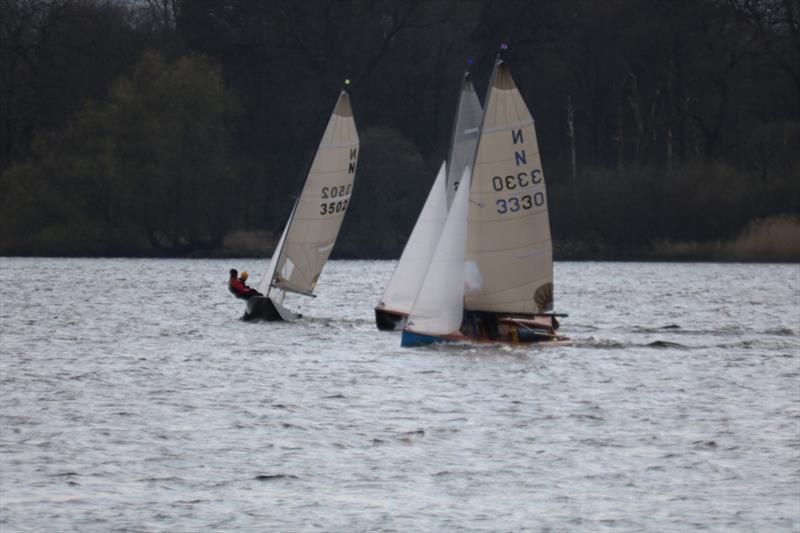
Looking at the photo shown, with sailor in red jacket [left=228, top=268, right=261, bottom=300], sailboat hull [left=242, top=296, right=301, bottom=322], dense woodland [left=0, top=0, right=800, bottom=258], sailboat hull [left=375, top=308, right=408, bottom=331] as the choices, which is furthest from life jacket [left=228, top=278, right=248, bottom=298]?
dense woodland [left=0, top=0, right=800, bottom=258]

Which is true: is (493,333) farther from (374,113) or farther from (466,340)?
(374,113)

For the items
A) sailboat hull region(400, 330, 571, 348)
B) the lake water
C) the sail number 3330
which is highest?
the sail number 3330

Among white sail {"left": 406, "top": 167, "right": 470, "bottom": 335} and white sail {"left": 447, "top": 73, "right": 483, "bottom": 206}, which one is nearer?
white sail {"left": 406, "top": 167, "right": 470, "bottom": 335}

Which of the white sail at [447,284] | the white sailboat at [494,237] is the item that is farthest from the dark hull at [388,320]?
the white sail at [447,284]

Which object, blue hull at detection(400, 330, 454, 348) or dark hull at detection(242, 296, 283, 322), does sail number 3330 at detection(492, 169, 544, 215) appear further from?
dark hull at detection(242, 296, 283, 322)

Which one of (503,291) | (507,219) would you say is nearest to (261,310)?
(503,291)

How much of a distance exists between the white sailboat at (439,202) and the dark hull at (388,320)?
22.3 inches

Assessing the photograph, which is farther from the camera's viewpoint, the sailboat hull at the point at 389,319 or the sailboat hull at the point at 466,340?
the sailboat hull at the point at 389,319

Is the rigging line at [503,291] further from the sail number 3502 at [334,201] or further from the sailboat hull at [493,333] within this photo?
the sail number 3502 at [334,201]

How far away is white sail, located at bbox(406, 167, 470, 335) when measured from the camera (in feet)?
84.5

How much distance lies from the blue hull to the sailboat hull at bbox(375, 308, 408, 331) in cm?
373

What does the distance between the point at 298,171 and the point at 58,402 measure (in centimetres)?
5318

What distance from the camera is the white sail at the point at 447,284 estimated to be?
2575cm

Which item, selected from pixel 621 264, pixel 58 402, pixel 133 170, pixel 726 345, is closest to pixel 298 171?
pixel 133 170
